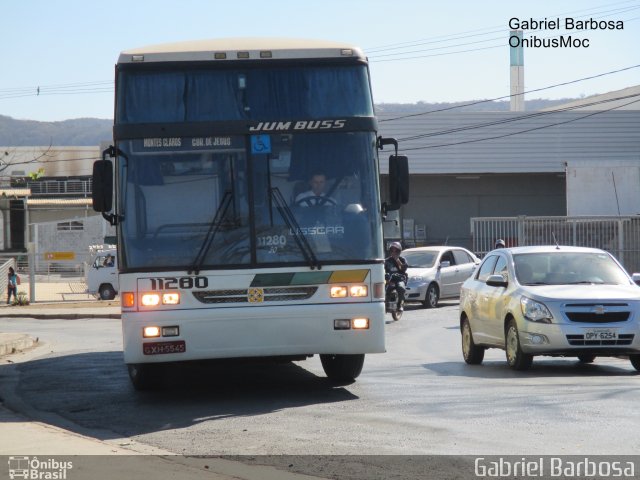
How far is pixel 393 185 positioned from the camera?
39.5ft

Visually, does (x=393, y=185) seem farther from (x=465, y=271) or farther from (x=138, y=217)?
(x=465, y=271)

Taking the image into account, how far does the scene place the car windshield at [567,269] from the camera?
15.3m

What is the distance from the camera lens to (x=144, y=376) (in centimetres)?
1296

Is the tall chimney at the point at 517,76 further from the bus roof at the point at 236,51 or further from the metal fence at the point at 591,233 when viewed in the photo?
the bus roof at the point at 236,51

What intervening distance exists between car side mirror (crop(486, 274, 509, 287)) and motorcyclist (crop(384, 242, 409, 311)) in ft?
37.7

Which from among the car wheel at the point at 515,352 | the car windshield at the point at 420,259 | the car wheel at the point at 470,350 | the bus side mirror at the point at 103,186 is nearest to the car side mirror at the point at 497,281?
the car wheel at the point at 515,352

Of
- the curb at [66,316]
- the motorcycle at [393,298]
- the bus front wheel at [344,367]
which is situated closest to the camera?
the bus front wheel at [344,367]

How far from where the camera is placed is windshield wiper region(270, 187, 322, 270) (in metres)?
11.8

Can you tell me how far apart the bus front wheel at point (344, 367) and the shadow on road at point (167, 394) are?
163 mm

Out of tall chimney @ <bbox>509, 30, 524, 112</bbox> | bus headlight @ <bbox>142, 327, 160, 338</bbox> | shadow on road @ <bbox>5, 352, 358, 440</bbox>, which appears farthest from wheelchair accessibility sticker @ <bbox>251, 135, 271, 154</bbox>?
tall chimney @ <bbox>509, 30, 524, 112</bbox>

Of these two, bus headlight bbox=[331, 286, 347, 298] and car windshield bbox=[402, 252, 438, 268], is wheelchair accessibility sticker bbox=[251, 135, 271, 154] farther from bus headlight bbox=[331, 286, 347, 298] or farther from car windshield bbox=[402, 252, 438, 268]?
car windshield bbox=[402, 252, 438, 268]

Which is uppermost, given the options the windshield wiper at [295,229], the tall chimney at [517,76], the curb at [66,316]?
the tall chimney at [517,76]

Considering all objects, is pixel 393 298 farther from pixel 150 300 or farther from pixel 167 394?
pixel 150 300

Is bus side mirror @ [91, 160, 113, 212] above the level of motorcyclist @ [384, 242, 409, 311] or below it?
above
